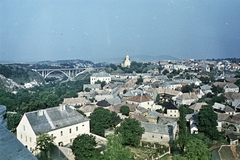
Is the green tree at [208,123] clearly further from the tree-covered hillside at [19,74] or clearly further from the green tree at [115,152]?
the tree-covered hillside at [19,74]

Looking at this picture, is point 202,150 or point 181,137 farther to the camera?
point 181,137

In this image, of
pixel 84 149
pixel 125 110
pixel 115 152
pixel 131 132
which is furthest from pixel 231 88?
pixel 115 152

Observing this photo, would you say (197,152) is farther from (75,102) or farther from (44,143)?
(75,102)

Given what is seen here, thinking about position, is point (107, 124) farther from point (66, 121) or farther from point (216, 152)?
point (216, 152)

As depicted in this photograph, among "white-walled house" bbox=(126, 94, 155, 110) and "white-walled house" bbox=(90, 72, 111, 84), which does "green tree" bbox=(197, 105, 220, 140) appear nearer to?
"white-walled house" bbox=(126, 94, 155, 110)

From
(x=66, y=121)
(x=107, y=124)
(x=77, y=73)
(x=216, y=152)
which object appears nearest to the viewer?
(x=216, y=152)

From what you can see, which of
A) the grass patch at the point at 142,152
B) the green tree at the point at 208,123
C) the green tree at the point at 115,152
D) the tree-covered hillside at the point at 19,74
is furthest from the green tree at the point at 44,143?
the tree-covered hillside at the point at 19,74

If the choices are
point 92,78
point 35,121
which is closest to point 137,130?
point 35,121

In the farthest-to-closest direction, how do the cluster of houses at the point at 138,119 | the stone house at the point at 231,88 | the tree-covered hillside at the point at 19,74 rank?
the tree-covered hillside at the point at 19,74, the stone house at the point at 231,88, the cluster of houses at the point at 138,119
